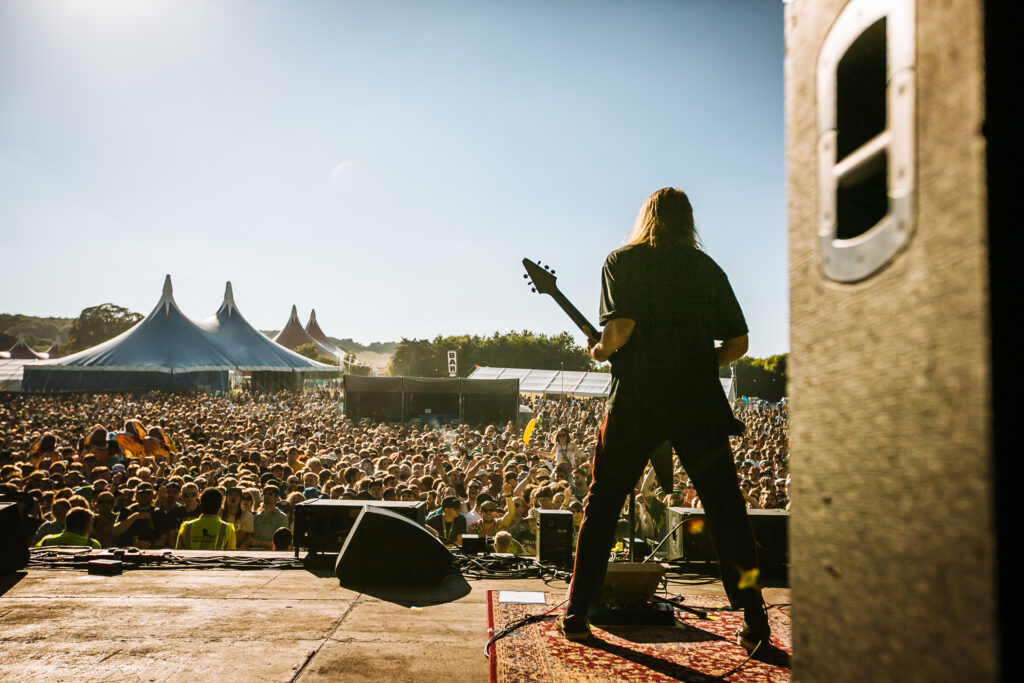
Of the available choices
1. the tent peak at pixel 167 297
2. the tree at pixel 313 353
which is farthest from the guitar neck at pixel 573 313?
the tree at pixel 313 353

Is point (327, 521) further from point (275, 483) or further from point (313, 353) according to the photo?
point (313, 353)

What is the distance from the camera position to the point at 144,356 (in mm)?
31859

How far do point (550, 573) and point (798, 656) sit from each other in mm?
3084

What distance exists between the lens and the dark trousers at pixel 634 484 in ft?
7.61

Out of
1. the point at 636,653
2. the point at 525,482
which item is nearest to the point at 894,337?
the point at 636,653

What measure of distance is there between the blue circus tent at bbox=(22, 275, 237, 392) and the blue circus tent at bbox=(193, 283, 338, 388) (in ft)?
4.71

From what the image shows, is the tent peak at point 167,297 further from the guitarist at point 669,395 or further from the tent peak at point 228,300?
the guitarist at point 669,395

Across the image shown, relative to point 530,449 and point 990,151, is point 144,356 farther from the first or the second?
point 990,151

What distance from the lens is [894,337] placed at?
81 cm

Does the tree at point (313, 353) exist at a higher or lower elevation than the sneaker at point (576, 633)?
higher

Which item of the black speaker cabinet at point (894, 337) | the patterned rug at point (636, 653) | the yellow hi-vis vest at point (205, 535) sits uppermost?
the black speaker cabinet at point (894, 337)

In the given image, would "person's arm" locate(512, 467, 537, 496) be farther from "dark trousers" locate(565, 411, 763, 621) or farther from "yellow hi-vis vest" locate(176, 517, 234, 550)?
"dark trousers" locate(565, 411, 763, 621)

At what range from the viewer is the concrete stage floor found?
225 cm

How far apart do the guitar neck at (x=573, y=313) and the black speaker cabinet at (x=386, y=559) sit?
1467mm
